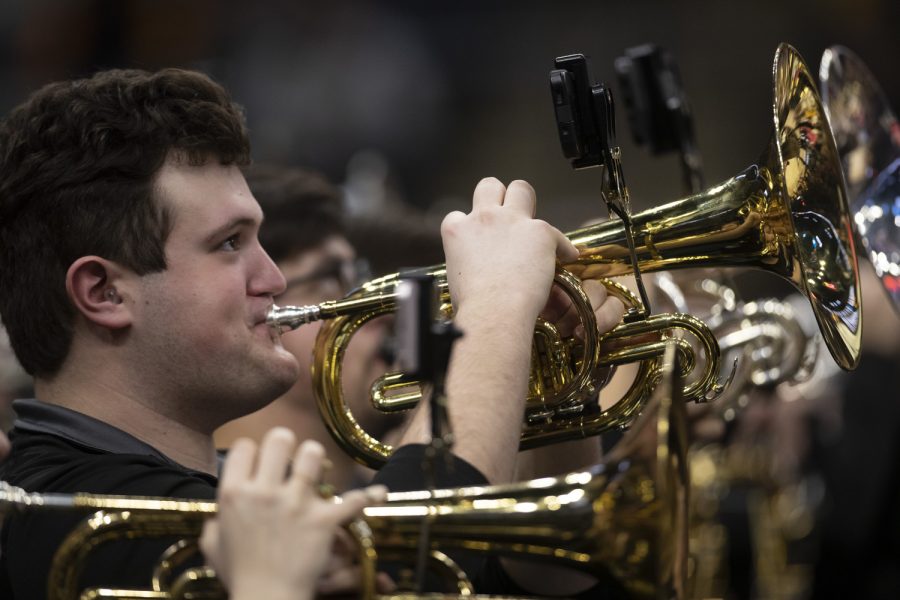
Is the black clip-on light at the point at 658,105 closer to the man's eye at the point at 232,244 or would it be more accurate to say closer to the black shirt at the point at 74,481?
the man's eye at the point at 232,244

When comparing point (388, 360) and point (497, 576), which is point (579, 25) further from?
point (497, 576)

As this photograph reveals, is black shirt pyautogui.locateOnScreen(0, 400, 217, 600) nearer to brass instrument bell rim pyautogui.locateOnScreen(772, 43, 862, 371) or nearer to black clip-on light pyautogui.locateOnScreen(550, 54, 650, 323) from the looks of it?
black clip-on light pyautogui.locateOnScreen(550, 54, 650, 323)

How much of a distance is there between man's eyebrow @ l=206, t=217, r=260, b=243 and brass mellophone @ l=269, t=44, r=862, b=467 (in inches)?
7.6

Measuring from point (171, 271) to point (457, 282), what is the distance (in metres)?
0.63

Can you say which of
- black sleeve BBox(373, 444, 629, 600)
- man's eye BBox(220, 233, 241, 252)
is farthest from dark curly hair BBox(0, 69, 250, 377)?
black sleeve BBox(373, 444, 629, 600)

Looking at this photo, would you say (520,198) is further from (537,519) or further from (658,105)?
(658,105)

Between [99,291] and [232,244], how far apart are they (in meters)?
0.29

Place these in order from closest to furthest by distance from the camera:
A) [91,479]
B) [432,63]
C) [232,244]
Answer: [91,479]
[232,244]
[432,63]

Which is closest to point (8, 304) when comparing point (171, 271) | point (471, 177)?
point (171, 271)

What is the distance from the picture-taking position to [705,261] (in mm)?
2572

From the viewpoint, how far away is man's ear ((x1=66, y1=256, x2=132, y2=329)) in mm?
2545

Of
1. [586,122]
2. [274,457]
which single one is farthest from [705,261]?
[274,457]

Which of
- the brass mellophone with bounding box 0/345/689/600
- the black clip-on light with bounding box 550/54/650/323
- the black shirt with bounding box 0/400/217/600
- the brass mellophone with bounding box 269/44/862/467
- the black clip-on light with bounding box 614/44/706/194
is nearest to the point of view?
the brass mellophone with bounding box 0/345/689/600

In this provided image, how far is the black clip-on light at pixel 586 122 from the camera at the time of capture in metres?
2.39
